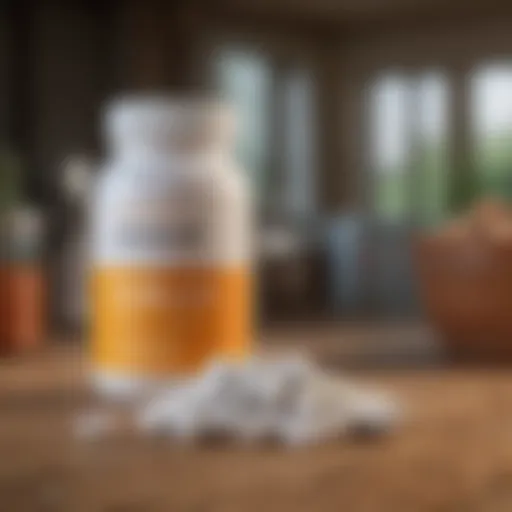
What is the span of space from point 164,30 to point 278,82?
649 mm

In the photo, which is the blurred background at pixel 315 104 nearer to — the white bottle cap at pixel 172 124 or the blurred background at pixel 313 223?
the blurred background at pixel 313 223

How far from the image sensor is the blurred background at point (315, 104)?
1940 millimetres

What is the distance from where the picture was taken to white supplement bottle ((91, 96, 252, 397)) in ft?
2.18

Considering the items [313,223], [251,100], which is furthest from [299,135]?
[313,223]

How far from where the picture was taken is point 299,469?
47 cm

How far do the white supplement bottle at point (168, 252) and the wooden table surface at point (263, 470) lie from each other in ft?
0.17

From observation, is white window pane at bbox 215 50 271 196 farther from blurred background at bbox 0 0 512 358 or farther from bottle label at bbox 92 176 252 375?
bottle label at bbox 92 176 252 375

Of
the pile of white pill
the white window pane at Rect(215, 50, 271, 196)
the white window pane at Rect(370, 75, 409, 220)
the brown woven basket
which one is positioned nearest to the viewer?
the pile of white pill

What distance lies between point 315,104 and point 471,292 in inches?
83.1

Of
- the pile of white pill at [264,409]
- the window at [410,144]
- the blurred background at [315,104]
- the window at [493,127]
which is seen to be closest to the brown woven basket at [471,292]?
the pile of white pill at [264,409]

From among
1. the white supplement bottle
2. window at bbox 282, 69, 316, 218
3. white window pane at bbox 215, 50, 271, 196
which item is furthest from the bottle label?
window at bbox 282, 69, 316, 218

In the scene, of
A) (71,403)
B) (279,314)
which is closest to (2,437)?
(71,403)

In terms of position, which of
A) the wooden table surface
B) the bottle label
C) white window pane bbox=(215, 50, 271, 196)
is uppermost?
white window pane bbox=(215, 50, 271, 196)

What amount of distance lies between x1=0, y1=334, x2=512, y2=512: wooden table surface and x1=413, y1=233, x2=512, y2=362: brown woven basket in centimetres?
27
